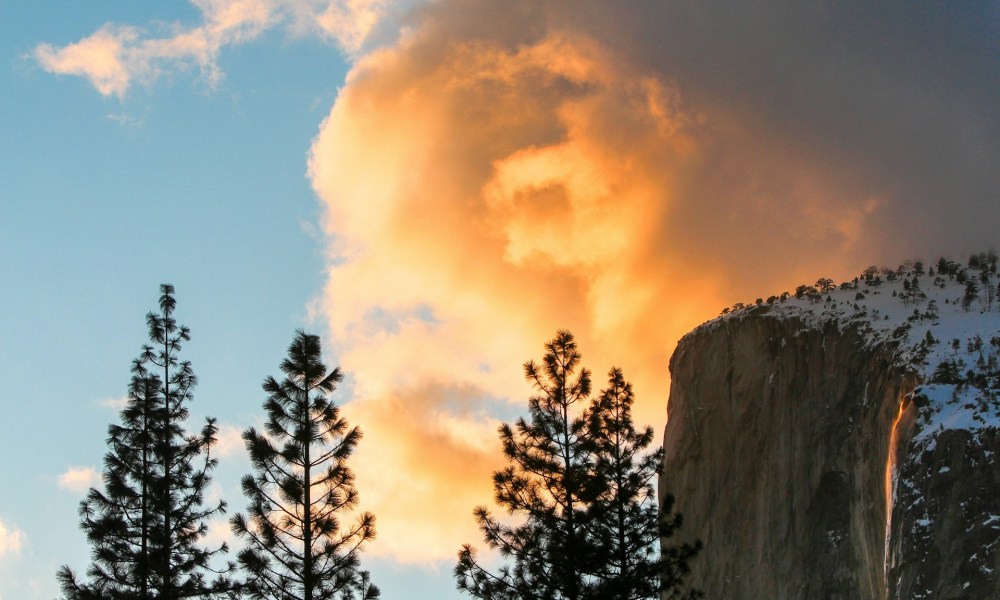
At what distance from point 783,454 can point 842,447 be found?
147 inches

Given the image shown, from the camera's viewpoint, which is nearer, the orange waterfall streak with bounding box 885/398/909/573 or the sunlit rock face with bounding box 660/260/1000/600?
the sunlit rock face with bounding box 660/260/1000/600

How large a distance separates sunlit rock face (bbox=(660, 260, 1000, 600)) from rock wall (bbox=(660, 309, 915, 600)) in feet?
0.23

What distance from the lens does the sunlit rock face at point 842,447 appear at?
1273 inches

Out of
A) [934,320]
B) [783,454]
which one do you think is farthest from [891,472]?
[783,454]

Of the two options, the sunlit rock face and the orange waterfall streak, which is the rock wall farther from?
the orange waterfall streak

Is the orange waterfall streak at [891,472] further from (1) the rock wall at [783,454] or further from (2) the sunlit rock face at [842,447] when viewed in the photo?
(1) the rock wall at [783,454]

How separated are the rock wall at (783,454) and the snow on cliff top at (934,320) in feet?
2.08

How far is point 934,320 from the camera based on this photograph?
3859 centimetres

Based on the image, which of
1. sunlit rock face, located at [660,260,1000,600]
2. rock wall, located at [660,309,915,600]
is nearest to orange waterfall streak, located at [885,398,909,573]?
sunlit rock face, located at [660,260,1000,600]

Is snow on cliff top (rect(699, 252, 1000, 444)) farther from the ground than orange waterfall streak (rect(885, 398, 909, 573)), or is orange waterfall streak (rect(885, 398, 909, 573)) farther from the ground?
snow on cliff top (rect(699, 252, 1000, 444))

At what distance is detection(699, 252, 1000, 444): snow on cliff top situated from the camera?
1347 inches

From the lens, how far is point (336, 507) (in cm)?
Result: 2447

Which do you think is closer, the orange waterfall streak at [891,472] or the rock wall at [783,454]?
the orange waterfall streak at [891,472]

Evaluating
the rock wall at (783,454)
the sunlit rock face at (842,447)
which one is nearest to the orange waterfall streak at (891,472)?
the sunlit rock face at (842,447)
